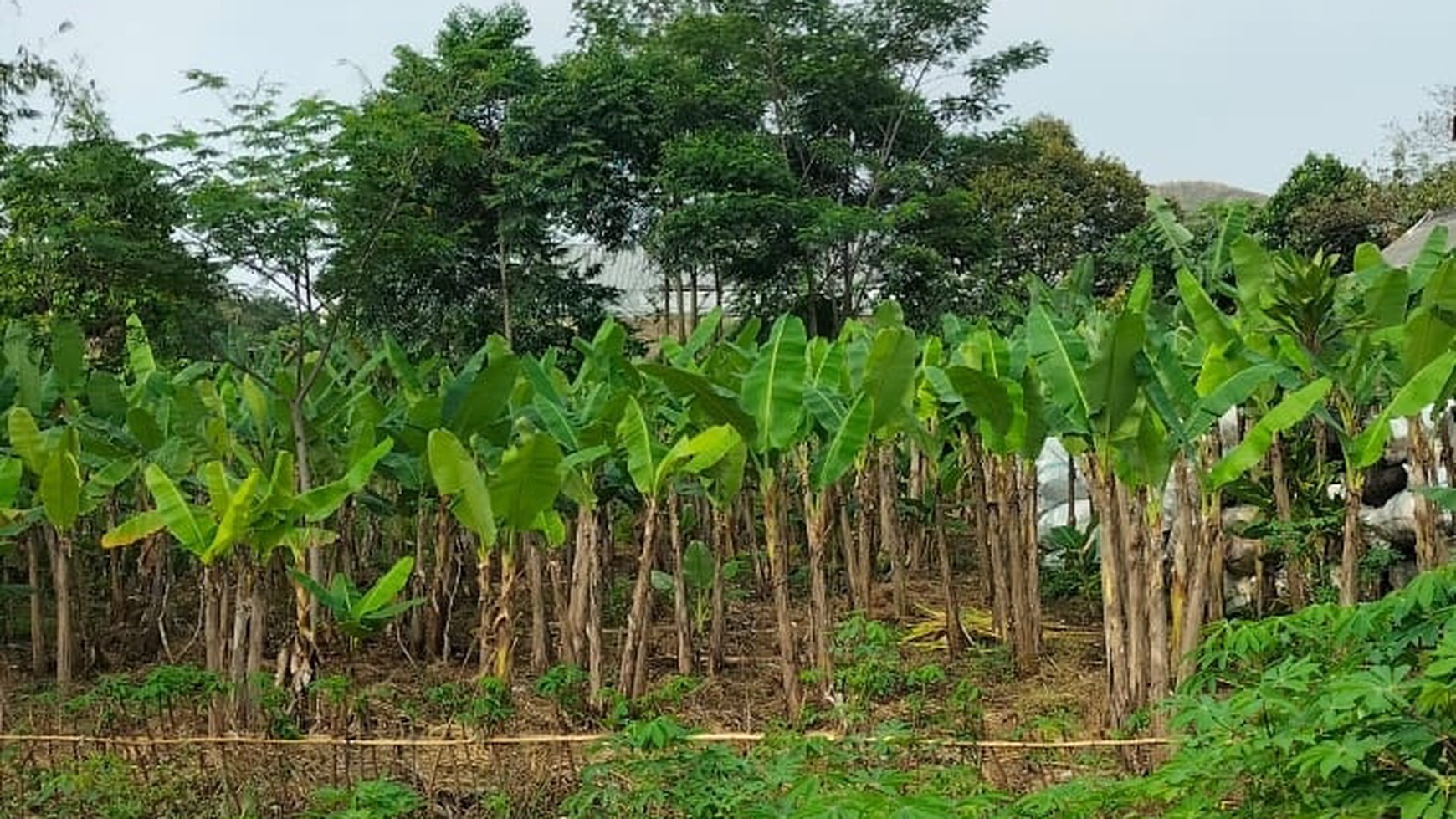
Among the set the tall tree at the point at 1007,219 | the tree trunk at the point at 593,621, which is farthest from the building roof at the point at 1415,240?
the tree trunk at the point at 593,621

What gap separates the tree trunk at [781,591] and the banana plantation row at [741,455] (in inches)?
0.8

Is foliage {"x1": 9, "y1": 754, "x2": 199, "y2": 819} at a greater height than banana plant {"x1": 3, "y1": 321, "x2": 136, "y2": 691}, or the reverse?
banana plant {"x1": 3, "y1": 321, "x2": 136, "y2": 691}

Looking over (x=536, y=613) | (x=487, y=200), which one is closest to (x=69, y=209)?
(x=536, y=613)

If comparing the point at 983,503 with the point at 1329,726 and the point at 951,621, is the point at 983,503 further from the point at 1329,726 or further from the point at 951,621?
the point at 1329,726

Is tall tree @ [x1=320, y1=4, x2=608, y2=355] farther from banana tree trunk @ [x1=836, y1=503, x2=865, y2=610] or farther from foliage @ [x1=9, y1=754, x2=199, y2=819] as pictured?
foliage @ [x1=9, y1=754, x2=199, y2=819]

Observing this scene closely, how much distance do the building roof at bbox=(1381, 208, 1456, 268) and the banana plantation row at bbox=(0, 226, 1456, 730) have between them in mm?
6462

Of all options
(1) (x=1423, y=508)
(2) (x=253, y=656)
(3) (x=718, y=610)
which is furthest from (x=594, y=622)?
(1) (x=1423, y=508)

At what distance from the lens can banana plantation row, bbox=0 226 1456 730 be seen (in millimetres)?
4664

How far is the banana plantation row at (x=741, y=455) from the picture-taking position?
184 inches

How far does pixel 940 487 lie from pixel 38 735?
4.60 meters

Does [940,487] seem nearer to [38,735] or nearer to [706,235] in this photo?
[38,735]

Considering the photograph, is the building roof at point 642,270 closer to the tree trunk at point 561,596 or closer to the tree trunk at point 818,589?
the tree trunk at point 561,596

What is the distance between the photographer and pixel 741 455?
5.29 metres

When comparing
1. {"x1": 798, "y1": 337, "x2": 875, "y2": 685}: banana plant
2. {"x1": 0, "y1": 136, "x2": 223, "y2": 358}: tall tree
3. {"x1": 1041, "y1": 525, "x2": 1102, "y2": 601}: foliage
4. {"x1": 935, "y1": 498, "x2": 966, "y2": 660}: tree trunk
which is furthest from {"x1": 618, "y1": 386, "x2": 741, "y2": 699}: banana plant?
{"x1": 0, "y1": 136, "x2": 223, "y2": 358}: tall tree
